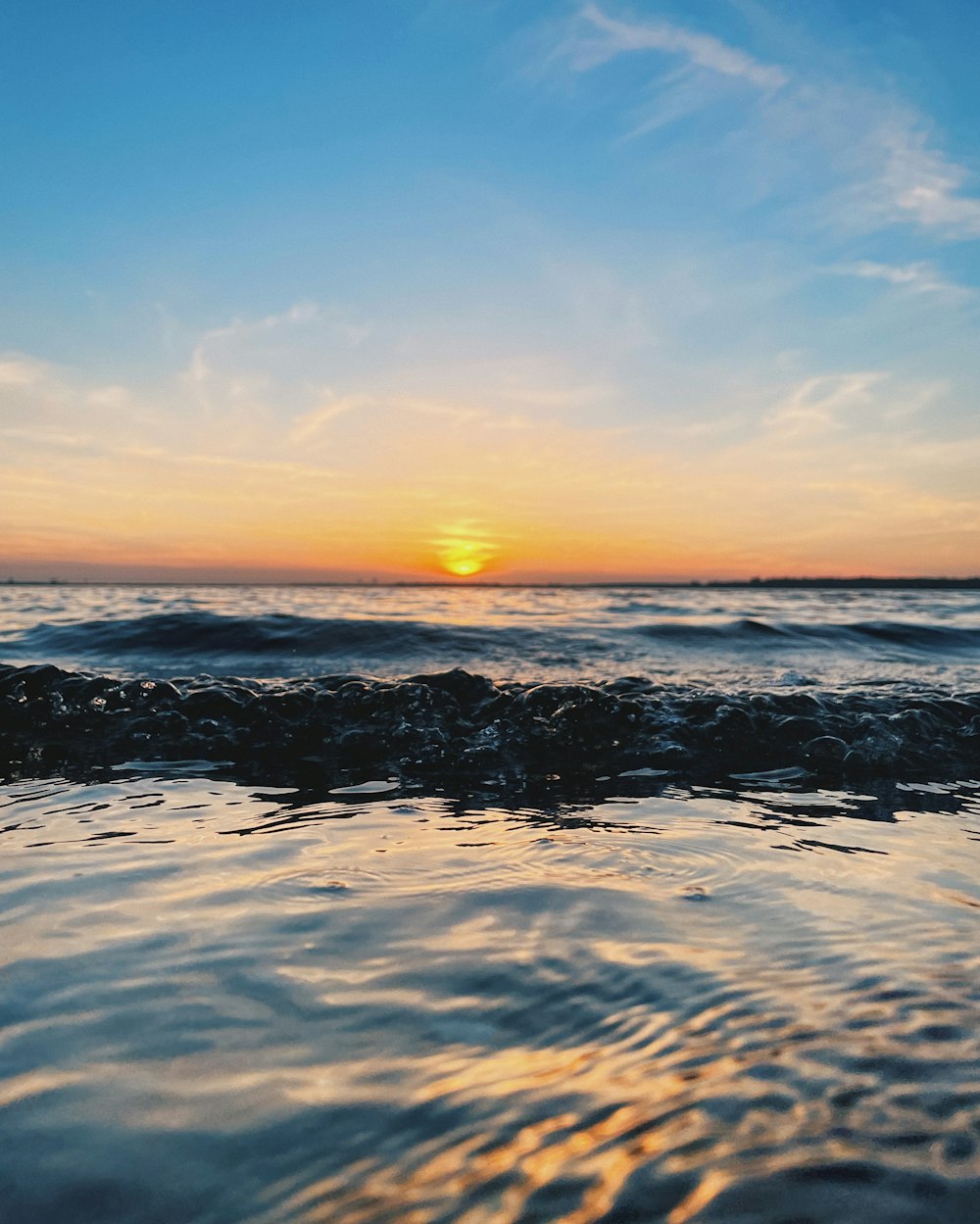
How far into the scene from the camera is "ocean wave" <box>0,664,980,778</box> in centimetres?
523

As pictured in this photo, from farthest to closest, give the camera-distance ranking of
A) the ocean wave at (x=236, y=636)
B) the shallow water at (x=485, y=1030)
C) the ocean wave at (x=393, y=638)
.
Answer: the ocean wave at (x=236, y=636)
the ocean wave at (x=393, y=638)
the shallow water at (x=485, y=1030)

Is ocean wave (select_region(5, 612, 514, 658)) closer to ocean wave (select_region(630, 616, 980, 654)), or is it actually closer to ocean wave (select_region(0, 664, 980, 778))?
ocean wave (select_region(630, 616, 980, 654))

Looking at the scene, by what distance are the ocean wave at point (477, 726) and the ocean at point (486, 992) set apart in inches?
9.1

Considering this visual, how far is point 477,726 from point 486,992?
13.1 ft

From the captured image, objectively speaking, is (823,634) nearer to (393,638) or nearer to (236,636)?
(393,638)

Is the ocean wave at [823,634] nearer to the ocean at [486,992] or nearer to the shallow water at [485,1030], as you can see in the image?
the ocean at [486,992]

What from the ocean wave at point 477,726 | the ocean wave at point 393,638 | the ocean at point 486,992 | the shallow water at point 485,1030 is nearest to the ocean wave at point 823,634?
the ocean wave at point 393,638

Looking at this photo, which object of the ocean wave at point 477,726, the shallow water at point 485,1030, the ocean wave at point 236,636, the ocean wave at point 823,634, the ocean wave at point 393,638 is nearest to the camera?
the shallow water at point 485,1030

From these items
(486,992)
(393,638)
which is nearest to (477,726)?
(486,992)

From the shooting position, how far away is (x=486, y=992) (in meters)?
1.90

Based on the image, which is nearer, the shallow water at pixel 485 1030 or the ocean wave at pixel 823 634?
the shallow water at pixel 485 1030

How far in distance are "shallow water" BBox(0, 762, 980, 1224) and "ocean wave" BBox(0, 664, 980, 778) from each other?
2057 mm

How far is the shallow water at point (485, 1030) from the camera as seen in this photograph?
1.27m

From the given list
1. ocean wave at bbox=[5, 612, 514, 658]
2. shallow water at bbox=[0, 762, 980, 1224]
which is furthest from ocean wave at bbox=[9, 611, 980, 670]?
shallow water at bbox=[0, 762, 980, 1224]
